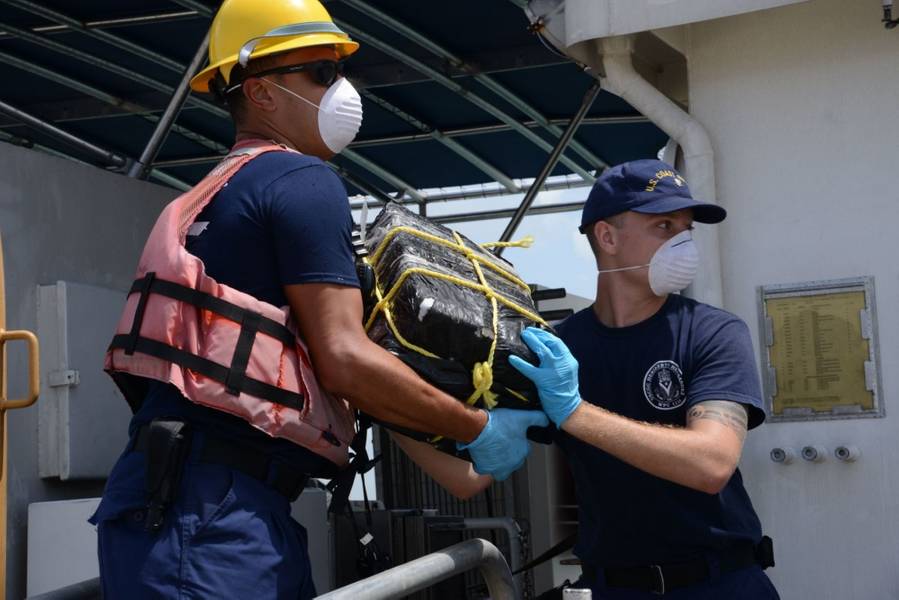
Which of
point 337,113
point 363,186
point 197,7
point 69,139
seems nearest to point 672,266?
point 337,113

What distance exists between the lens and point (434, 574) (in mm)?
2576

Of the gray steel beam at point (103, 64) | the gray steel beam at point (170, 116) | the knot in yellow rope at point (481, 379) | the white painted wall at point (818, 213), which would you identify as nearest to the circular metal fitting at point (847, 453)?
the white painted wall at point (818, 213)

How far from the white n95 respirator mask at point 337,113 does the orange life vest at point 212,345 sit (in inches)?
13.7

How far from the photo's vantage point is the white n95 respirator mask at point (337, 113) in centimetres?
272

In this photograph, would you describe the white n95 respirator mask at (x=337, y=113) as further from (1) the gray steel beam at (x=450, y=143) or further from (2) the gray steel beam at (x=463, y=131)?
(2) the gray steel beam at (x=463, y=131)

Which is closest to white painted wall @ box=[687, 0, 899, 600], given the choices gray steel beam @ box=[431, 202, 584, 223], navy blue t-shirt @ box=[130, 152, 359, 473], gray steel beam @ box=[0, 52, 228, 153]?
navy blue t-shirt @ box=[130, 152, 359, 473]

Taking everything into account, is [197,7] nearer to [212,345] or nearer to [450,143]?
[450,143]

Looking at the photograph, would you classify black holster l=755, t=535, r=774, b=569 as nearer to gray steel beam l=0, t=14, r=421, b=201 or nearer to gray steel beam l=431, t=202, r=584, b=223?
gray steel beam l=0, t=14, r=421, b=201

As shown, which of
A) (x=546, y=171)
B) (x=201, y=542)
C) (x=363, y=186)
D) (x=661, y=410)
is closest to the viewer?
(x=201, y=542)

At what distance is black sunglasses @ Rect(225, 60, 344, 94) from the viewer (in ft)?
8.84

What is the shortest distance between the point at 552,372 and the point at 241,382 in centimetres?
78

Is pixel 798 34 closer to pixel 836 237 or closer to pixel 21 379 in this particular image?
pixel 836 237

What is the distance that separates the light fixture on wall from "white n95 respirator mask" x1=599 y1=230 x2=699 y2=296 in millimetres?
1226

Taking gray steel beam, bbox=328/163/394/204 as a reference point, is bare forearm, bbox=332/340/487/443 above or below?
below
